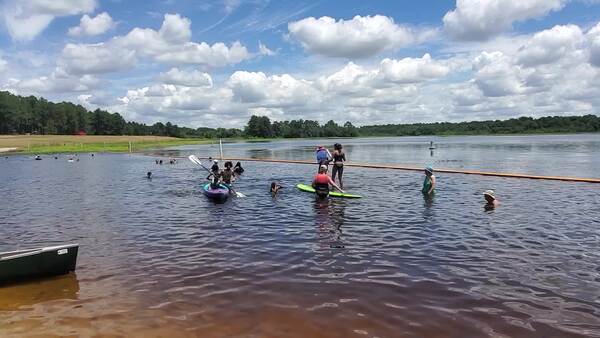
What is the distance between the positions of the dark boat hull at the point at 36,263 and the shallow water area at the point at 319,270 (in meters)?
0.24

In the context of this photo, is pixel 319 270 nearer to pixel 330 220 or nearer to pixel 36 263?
pixel 330 220

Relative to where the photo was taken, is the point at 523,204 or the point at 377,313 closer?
the point at 377,313

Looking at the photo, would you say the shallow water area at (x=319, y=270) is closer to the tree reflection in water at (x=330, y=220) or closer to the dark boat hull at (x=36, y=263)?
the tree reflection in water at (x=330, y=220)

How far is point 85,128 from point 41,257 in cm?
20216

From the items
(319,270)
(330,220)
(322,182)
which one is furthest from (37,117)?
(319,270)

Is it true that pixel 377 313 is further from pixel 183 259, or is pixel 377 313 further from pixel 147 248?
pixel 147 248

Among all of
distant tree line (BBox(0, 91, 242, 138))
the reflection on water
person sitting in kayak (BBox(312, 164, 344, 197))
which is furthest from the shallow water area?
distant tree line (BBox(0, 91, 242, 138))

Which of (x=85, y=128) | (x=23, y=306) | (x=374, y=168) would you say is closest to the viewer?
(x=23, y=306)

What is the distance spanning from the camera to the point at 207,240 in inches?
554

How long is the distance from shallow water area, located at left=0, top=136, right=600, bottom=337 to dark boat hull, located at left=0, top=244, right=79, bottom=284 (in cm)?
24

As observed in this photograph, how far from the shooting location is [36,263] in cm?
997

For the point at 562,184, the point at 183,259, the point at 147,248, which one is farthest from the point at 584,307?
the point at 562,184

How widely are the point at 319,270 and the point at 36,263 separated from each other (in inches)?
249

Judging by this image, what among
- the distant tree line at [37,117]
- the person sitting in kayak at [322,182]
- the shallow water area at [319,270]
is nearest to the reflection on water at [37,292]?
the shallow water area at [319,270]
